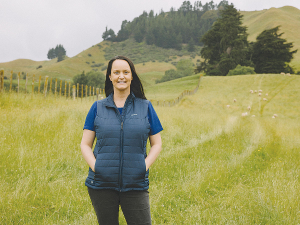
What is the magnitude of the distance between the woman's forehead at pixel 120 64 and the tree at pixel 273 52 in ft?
172

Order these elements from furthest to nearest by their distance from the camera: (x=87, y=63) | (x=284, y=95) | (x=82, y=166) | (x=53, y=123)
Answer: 1. (x=87, y=63)
2. (x=284, y=95)
3. (x=53, y=123)
4. (x=82, y=166)

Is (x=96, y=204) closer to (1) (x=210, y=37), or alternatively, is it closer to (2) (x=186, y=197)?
(2) (x=186, y=197)

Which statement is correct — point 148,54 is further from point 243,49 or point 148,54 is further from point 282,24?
point 243,49

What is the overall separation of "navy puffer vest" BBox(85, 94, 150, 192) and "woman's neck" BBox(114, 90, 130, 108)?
15 cm

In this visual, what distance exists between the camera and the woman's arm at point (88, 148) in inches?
69.0

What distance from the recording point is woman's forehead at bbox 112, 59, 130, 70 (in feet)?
6.05

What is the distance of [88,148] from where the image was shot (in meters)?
1.82

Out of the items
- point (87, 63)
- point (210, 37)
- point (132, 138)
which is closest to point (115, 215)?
point (132, 138)

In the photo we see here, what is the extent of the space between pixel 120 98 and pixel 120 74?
A: 0.23 m

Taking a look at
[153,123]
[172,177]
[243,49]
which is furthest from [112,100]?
[243,49]

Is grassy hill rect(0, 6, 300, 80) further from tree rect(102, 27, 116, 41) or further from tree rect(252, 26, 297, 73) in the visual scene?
tree rect(252, 26, 297, 73)

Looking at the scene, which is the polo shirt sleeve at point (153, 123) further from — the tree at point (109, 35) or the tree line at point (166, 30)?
the tree at point (109, 35)

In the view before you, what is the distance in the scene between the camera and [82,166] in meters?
4.39

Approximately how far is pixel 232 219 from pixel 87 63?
14019 cm
